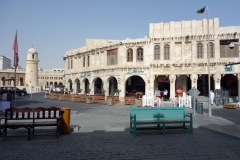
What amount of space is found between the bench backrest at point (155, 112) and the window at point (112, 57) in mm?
23401

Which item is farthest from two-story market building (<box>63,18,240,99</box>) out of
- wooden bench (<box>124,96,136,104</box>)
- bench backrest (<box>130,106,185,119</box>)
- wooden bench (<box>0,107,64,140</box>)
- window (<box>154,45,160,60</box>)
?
wooden bench (<box>0,107,64,140</box>)

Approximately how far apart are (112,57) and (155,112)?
2439 cm

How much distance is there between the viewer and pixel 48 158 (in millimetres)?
5785

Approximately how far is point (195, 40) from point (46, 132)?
24678 mm

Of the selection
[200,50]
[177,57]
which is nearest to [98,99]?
[177,57]

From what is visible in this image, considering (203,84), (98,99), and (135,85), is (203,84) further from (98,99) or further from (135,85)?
(98,99)

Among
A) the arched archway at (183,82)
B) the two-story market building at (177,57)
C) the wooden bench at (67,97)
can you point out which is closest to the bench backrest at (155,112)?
the two-story market building at (177,57)

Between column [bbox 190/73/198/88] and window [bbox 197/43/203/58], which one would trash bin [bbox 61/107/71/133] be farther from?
window [bbox 197/43/203/58]

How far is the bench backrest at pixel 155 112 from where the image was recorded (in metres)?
8.91

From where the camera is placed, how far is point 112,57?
32.9m

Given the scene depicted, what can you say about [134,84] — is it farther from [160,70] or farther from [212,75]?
[212,75]

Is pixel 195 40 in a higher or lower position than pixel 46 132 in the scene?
higher

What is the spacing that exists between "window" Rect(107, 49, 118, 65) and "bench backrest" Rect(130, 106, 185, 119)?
23.4m

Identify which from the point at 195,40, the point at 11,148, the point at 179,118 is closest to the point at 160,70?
the point at 195,40
